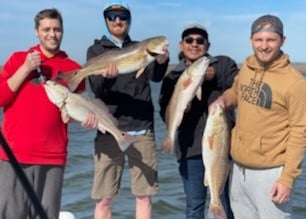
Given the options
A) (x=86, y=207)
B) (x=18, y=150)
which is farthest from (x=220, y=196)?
(x=86, y=207)

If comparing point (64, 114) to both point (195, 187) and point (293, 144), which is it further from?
point (293, 144)

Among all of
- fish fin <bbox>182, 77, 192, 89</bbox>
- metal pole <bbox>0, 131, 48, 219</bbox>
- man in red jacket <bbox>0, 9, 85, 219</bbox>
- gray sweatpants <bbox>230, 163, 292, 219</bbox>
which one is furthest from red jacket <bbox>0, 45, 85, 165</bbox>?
metal pole <bbox>0, 131, 48, 219</bbox>

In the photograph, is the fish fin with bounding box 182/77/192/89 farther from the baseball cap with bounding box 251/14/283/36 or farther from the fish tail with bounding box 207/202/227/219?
the fish tail with bounding box 207/202/227/219

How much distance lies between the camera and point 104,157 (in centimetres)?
599

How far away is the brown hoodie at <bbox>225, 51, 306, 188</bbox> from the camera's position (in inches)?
183

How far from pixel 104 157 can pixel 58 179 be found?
68cm

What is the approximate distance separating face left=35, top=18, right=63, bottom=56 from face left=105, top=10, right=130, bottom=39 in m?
0.60

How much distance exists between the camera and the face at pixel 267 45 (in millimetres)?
4742

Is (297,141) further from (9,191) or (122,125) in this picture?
(9,191)

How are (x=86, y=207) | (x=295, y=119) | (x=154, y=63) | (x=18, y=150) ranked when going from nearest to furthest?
(x=295, y=119), (x=18, y=150), (x=154, y=63), (x=86, y=207)

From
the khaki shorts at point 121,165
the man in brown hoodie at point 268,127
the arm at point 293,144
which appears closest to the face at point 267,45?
the man in brown hoodie at point 268,127

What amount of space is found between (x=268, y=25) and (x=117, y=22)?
5.22ft

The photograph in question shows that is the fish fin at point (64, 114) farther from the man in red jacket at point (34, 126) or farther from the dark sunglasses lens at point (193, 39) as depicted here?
the dark sunglasses lens at point (193, 39)

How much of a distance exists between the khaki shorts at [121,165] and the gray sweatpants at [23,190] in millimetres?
653
